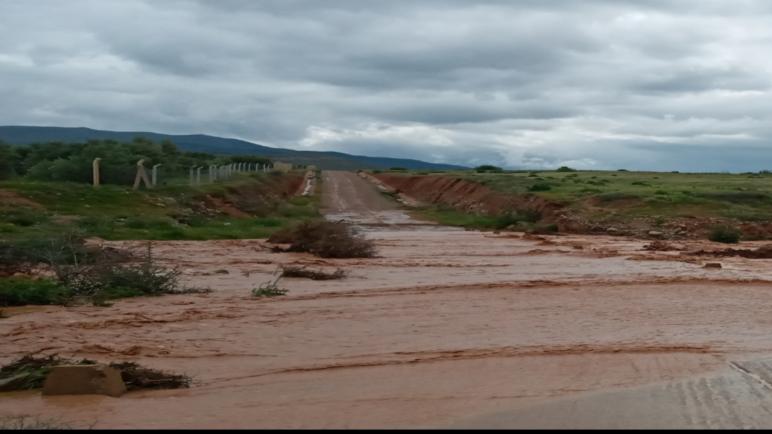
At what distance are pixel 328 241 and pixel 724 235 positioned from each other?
43.7 ft

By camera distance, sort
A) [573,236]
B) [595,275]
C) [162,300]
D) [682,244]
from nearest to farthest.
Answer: [162,300] < [595,275] < [682,244] < [573,236]

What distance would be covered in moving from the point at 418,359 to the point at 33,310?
601cm

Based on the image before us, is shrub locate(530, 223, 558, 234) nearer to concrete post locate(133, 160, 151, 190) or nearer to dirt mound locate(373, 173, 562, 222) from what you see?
dirt mound locate(373, 173, 562, 222)

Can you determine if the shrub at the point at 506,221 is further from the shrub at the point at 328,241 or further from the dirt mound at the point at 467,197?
the shrub at the point at 328,241

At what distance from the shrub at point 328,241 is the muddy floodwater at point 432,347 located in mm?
2505

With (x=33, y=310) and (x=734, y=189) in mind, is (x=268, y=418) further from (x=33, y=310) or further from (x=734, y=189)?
(x=734, y=189)

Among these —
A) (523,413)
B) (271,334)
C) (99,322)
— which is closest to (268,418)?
(523,413)

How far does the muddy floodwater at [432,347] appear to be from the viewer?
26.1 feet

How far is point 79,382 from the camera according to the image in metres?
8.37

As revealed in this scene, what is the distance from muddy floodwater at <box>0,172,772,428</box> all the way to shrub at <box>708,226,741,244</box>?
30.5 feet

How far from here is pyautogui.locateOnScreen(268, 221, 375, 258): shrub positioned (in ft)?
74.8

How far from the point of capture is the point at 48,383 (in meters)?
8.43

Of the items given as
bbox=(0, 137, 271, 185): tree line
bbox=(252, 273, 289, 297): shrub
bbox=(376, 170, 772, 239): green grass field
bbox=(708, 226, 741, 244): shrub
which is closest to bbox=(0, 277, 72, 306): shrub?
bbox=(252, 273, 289, 297): shrub

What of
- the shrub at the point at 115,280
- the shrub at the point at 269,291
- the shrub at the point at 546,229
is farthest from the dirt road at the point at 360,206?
the shrub at the point at 115,280
